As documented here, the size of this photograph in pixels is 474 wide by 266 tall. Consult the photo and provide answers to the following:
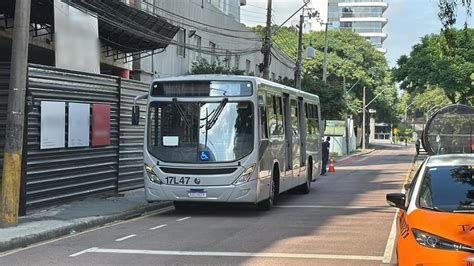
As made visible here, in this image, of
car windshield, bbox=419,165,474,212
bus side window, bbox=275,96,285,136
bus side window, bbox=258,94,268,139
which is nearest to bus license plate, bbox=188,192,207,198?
bus side window, bbox=258,94,268,139

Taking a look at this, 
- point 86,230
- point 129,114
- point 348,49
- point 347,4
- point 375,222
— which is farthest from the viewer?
point 347,4

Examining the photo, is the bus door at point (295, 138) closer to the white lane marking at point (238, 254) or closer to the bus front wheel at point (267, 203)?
the bus front wheel at point (267, 203)

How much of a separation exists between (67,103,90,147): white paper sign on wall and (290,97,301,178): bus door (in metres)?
5.45

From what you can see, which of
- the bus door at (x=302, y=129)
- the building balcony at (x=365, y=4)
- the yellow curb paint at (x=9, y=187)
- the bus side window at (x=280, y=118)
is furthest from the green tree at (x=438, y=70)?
the building balcony at (x=365, y=4)

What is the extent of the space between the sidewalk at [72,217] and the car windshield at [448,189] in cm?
632

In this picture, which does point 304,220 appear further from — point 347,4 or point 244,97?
point 347,4

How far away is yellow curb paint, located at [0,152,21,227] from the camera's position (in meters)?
10.6

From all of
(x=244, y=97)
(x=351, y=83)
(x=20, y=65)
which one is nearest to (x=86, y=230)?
(x=20, y=65)

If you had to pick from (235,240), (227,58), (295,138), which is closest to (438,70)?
(227,58)

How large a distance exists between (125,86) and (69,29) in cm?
214

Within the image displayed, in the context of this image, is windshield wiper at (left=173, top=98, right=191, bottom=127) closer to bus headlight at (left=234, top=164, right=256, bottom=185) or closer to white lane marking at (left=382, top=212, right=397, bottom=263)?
bus headlight at (left=234, top=164, right=256, bottom=185)

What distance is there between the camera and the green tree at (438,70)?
147 ft

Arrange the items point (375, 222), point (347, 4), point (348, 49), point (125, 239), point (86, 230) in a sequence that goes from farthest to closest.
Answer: point (347, 4), point (348, 49), point (375, 222), point (86, 230), point (125, 239)

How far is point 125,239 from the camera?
10.1m
